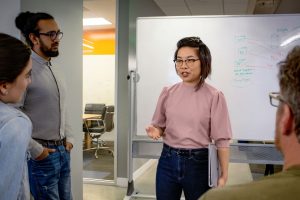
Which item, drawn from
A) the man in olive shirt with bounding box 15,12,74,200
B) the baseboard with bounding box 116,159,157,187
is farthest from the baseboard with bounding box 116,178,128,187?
the man in olive shirt with bounding box 15,12,74,200

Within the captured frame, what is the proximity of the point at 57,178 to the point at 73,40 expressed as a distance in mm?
1389

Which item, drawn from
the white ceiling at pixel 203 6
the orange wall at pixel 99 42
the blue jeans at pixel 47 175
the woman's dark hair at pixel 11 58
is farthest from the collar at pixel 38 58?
the orange wall at pixel 99 42

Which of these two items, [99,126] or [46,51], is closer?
[46,51]

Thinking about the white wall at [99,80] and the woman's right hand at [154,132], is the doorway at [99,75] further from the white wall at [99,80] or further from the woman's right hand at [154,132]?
the woman's right hand at [154,132]

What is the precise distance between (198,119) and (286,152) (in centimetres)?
95

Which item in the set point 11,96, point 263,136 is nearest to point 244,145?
point 263,136

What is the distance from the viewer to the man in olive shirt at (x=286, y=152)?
0.59 meters

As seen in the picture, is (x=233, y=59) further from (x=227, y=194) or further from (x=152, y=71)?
(x=227, y=194)

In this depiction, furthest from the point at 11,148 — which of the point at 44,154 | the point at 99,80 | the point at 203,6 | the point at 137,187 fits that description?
the point at 99,80

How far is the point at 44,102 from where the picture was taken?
1.75 m

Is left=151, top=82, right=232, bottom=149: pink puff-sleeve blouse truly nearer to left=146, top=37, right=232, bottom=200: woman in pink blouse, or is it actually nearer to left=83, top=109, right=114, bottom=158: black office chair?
left=146, top=37, right=232, bottom=200: woman in pink blouse

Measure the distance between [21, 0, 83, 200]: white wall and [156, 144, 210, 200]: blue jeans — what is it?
1.38m

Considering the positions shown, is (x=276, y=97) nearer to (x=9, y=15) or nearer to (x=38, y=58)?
(x=38, y=58)

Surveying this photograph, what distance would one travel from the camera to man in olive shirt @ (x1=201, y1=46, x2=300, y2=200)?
591 mm
